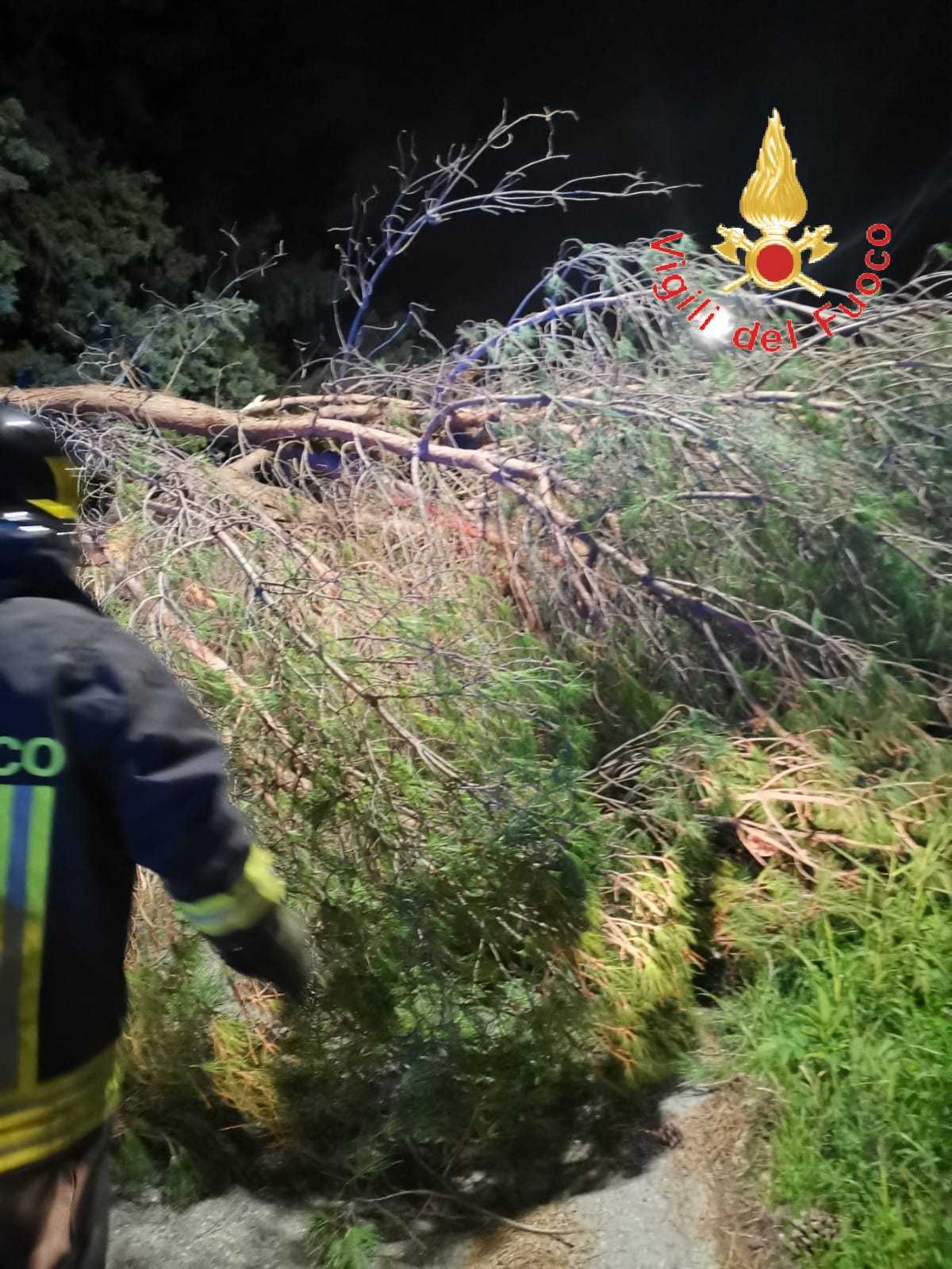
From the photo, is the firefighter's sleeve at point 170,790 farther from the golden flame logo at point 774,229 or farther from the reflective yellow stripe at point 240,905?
the golden flame logo at point 774,229

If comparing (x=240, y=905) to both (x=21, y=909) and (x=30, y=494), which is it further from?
(x=30, y=494)

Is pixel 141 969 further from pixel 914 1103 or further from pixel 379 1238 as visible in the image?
pixel 914 1103

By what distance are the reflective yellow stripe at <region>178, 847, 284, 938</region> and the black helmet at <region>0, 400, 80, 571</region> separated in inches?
22.6

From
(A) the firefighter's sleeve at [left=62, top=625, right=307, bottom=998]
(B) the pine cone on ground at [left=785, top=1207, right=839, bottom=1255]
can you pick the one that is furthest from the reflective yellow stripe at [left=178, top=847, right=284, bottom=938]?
(B) the pine cone on ground at [left=785, top=1207, right=839, bottom=1255]

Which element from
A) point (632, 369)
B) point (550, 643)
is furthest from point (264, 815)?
point (632, 369)

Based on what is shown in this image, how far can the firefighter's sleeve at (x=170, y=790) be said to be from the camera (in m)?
1.44

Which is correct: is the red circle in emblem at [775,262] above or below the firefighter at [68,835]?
above

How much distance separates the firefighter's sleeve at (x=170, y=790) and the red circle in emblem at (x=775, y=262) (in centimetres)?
445

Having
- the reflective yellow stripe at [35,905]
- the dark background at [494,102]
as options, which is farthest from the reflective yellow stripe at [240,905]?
the dark background at [494,102]

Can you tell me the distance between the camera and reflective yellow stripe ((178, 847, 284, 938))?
1.54 m

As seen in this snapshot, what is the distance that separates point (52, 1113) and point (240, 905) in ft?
1.45

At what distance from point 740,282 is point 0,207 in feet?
15.5

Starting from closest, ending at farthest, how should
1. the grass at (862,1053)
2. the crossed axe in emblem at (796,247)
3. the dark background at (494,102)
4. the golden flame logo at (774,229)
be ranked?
1. the grass at (862,1053)
2. the crossed axe in emblem at (796,247)
3. the golden flame logo at (774,229)
4. the dark background at (494,102)

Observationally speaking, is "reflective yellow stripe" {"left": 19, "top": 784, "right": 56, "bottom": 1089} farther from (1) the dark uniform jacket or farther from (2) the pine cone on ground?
(2) the pine cone on ground
